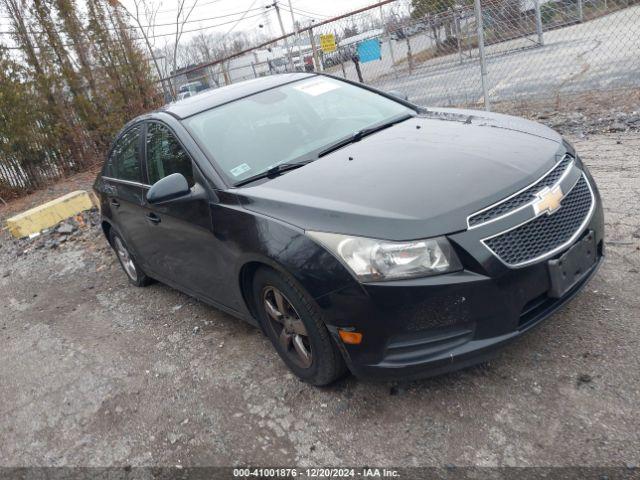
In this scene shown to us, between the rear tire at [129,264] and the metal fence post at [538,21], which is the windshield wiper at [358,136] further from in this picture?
the metal fence post at [538,21]

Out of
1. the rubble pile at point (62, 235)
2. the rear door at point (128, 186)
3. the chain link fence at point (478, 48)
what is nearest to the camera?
the rear door at point (128, 186)

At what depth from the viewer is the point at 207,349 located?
12.7 ft

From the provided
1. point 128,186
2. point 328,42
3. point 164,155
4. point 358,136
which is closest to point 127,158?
point 128,186

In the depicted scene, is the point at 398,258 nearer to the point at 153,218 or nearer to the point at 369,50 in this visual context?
the point at 153,218

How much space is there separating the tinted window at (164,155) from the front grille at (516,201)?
5.96ft

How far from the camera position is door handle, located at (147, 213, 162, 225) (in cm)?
394

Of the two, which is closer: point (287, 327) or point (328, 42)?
point (287, 327)

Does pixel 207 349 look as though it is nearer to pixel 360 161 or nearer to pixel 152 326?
pixel 152 326

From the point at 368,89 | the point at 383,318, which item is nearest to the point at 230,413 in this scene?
the point at 383,318

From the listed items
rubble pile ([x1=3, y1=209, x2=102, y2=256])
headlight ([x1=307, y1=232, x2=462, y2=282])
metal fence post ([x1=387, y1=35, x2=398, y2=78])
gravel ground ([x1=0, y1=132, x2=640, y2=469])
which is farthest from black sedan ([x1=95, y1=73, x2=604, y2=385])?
metal fence post ([x1=387, y1=35, x2=398, y2=78])

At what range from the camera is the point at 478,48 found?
25.9 ft

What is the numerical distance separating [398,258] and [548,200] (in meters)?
0.81

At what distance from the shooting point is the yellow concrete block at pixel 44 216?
856cm

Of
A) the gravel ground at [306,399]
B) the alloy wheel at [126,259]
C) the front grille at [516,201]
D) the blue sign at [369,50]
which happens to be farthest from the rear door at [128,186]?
the blue sign at [369,50]
